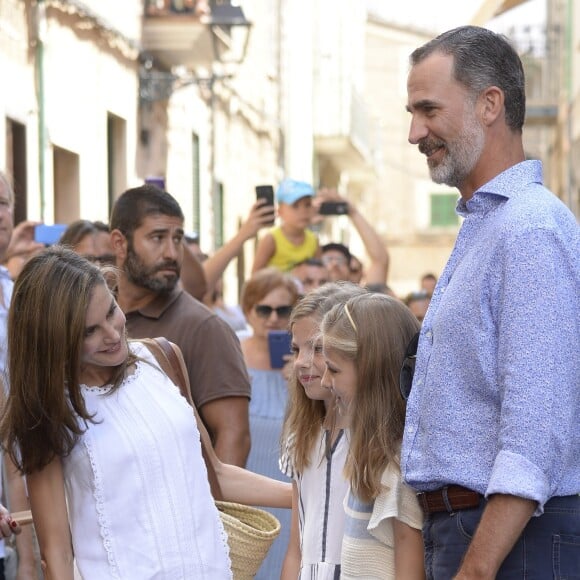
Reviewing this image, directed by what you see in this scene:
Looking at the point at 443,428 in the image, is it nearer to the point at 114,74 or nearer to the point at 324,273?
the point at 324,273

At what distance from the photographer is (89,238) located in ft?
21.3

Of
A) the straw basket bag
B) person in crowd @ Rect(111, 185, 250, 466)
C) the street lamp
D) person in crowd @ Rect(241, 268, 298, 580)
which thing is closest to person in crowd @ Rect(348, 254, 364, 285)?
person in crowd @ Rect(241, 268, 298, 580)

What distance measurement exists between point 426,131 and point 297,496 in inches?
52.8

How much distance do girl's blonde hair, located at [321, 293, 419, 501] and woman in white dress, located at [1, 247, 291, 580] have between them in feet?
1.50

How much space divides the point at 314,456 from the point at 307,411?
0.16 metres

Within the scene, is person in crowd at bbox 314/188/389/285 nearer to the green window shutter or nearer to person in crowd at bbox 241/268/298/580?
person in crowd at bbox 241/268/298/580

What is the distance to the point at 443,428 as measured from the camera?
2.90 m

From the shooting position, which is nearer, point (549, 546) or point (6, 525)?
point (549, 546)

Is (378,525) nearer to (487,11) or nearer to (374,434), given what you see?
→ (374,434)

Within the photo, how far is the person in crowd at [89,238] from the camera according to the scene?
21.1 feet

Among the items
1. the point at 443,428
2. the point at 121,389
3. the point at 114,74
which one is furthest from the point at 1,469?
the point at 114,74

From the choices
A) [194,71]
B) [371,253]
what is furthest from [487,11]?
[371,253]

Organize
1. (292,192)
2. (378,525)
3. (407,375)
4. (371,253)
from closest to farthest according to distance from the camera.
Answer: (407,375) → (378,525) → (371,253) → (292,192)

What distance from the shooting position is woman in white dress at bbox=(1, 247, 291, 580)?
11.4 ft
